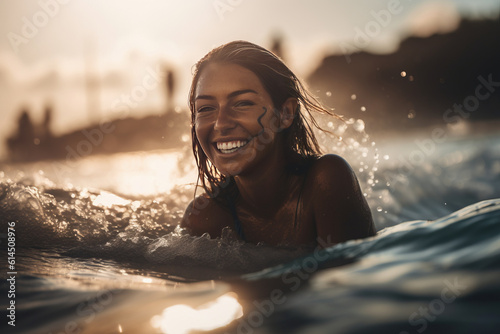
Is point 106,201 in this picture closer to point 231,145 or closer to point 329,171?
point 231,145

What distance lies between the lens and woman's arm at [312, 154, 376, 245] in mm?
3178

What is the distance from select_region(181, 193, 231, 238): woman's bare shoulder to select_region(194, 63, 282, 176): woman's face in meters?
0.51

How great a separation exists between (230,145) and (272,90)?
55cm

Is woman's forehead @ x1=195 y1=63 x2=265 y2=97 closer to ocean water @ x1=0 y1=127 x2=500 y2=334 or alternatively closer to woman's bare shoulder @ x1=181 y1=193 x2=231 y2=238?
woman's bare shoulder @ x1=181 y1=193 x2=231 y2=238

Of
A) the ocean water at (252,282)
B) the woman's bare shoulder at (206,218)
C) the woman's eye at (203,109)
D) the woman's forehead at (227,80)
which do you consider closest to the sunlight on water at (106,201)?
the ocean water at (252,282)

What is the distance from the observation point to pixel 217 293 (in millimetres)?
2131

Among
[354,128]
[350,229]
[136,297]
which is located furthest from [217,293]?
[354,128]

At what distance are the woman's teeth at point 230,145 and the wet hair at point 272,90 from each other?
0.43 metres

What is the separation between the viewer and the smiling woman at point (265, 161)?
331cm

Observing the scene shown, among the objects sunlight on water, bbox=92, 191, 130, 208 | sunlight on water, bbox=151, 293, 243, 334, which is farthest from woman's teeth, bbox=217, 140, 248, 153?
sunlight on water, bbox=92, 191, 130, 208

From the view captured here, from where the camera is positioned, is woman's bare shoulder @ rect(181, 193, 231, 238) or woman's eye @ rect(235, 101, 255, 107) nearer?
woman's eye @ rect(235, 101, 255, 107)

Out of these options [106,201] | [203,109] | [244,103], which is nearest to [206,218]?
[203,109]

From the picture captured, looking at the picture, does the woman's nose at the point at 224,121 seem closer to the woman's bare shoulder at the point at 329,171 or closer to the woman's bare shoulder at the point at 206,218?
the woman's bare shoulder at the point at 329,171

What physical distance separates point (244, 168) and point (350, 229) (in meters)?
0.86
